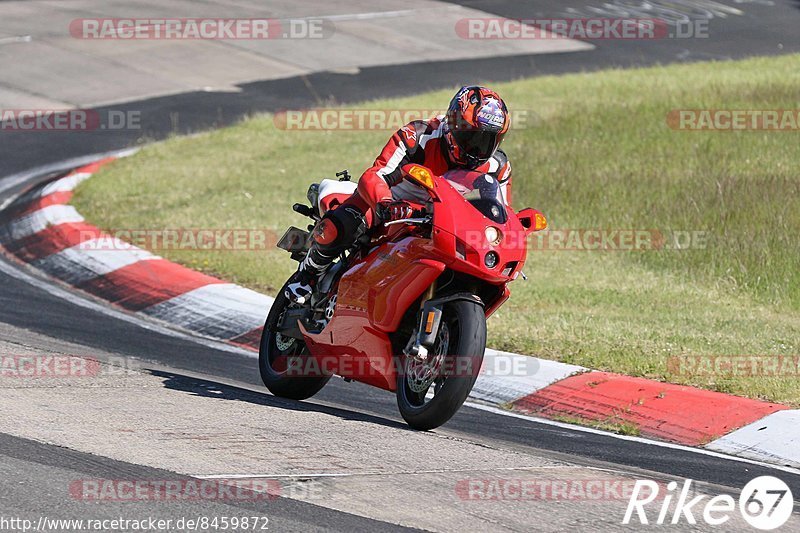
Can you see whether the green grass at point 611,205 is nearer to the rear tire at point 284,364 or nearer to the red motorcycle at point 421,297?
the rear tire at point 284,364

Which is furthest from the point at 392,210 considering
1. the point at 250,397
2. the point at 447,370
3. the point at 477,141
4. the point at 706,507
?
the point at 706,507

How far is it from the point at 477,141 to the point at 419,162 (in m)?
0.38

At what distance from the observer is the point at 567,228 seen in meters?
12.0

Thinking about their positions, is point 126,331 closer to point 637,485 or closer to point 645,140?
point 637,485

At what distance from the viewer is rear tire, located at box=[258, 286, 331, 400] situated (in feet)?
24.7

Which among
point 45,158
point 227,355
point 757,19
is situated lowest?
point 227,355

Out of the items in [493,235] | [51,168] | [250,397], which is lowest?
[250,397]

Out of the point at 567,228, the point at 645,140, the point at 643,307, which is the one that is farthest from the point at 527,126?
the point at 643,307

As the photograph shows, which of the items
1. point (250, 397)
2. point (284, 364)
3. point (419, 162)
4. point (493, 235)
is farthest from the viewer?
point (284, 364)

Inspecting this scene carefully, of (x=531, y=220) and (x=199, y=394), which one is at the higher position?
(x=531, y=220)

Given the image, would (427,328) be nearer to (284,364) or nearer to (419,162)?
(419,162)

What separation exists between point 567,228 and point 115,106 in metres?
8.12

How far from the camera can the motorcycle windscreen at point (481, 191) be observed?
646cm

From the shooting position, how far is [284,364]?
25.1ft
